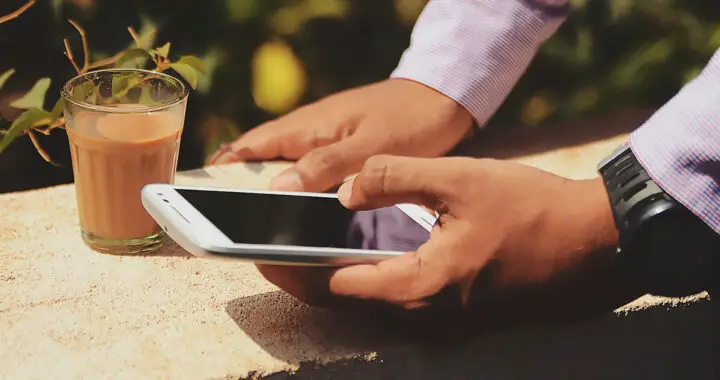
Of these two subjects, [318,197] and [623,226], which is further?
[318,197]

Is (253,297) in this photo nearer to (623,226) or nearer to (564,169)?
(623,226)

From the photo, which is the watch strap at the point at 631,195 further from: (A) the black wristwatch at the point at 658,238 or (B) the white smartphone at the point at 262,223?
(B) the white smartphone at the point at 262,223

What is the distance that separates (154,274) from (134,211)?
83 mm

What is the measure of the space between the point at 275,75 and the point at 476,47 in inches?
15.2

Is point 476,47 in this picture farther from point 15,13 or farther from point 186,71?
point 15,13

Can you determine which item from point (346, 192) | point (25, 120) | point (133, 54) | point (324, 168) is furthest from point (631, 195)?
point (25, 120)

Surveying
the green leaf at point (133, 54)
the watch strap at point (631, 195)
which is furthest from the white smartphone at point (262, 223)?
the green leaf at point (133, 54)

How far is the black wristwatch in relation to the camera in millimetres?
1050

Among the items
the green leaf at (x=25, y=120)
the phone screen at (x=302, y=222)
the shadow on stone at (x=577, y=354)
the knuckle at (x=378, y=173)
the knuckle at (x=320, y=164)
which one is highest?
the knuckle at (x=378, y=173)

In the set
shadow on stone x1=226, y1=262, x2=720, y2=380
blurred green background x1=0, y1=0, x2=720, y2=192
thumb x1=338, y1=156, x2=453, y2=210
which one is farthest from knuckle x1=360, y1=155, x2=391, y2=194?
blurred green background x1=0, y1=0, x2=720, y2=192

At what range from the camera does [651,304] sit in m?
1.19

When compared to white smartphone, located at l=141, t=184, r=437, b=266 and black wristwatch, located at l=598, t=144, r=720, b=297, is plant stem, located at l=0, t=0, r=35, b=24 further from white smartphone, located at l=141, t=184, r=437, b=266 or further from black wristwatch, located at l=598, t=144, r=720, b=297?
black wristwatch, located at l=598, t=144, r=720, b=297

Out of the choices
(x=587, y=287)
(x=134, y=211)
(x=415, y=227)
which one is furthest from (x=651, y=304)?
(x=134, y=211)

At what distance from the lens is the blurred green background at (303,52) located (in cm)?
166
